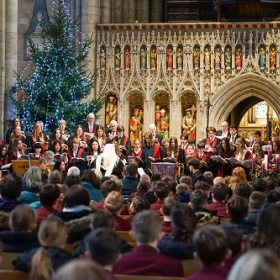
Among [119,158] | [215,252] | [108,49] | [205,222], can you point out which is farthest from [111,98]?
[215,252]

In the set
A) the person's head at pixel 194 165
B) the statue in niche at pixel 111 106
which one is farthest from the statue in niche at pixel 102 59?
the person's head at pixel 194 165

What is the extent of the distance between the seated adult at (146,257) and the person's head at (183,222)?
61cm

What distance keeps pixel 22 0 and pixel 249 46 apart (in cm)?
731

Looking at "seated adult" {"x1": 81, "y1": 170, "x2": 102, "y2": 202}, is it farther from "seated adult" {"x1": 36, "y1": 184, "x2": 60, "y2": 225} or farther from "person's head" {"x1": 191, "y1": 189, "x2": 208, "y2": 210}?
"person's head" {"x1": 191, "y1": 189, "x2": 208, "y2": 210}

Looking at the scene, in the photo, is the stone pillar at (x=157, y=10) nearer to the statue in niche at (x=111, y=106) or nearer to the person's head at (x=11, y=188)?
the statue in niche at (x=111, y=106)

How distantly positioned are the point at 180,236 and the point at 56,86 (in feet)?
45.7

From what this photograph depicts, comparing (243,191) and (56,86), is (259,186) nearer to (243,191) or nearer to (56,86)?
(243,191)

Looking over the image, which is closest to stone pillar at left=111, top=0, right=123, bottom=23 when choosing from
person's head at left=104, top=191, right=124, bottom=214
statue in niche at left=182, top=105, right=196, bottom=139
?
statue in niche at left=182, top=105, right=196, bottom=139

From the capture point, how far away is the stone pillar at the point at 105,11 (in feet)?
77.4

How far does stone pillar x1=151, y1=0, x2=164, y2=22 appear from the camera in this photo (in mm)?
25516

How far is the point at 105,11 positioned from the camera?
2375 centimetres

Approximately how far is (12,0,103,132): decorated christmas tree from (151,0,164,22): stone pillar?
617 centimetres

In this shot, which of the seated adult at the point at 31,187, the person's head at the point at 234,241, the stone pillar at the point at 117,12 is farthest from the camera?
the stone pillar at the point at 117,12

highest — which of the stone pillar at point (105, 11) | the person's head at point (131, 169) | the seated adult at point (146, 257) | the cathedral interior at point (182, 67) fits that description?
the stone pillar at point (105, 11)
